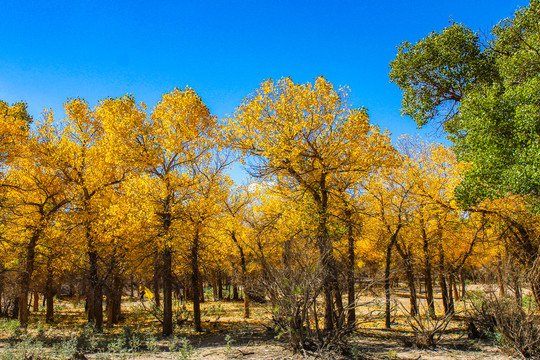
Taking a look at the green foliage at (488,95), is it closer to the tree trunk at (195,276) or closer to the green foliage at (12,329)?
the tree trunk at (195,276)

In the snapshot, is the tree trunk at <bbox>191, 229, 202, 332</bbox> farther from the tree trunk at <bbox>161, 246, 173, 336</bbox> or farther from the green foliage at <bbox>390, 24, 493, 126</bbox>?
the green foliage at <bbox>390, 24, 493, 126</bbox>

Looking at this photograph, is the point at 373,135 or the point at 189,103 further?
the point at 189,103

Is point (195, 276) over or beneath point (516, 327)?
over

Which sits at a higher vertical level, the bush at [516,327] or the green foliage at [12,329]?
the bush at [516,327]

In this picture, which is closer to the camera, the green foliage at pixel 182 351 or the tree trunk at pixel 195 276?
the green foliage at pixel 182 351

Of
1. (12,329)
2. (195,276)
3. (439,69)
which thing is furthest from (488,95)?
(12,329)

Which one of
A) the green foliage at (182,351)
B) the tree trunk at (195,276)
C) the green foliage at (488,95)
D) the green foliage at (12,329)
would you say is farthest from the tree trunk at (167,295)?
the green foliage at (488,95)

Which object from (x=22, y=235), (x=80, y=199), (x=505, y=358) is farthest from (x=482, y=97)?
(x=22, y=235)

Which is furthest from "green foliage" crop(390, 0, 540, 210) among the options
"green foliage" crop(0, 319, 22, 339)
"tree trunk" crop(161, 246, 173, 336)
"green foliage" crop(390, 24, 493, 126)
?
"green foliage" crop(0, 319, 22, 339)

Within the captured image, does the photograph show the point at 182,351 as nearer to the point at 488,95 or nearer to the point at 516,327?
the point at 516,327

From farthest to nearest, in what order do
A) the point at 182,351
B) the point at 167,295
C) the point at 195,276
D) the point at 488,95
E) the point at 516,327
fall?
the point at 195,276 < the point at 167,295 < the point at 488,95 < the point at 516,327 < the point at 182,351

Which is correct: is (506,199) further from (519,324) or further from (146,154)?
(146,154)

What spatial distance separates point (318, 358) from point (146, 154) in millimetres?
8234

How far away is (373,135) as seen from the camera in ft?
34.3
